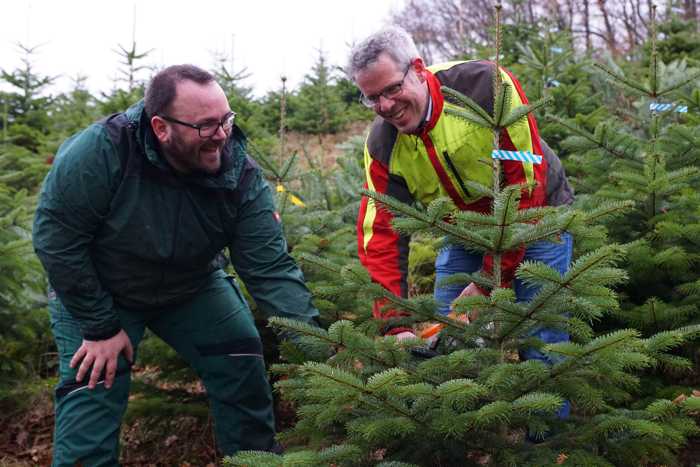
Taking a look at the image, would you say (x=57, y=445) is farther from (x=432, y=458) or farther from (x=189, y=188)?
(x=432, y=458)

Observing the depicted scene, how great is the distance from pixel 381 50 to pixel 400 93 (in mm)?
197

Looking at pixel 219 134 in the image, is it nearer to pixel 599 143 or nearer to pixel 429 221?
pixel 429 221

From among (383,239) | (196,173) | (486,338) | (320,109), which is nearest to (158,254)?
(196,173)

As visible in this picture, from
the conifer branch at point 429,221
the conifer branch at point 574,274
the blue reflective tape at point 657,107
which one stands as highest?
the blue reflective tape at point 657,107

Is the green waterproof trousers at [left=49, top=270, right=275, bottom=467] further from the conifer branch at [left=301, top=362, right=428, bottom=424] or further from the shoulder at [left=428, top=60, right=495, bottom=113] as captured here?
the shoulder at [left=428, top=60, right=495, bottom=113]

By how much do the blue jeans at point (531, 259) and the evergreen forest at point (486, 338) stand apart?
15 centimetres

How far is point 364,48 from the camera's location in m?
3.03

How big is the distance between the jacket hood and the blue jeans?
1.04 m

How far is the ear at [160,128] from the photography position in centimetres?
314

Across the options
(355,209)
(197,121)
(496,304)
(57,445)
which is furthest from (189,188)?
(355,209)

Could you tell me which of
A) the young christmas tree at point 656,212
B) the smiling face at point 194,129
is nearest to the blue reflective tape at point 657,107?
the young christmas tree at point 656,212

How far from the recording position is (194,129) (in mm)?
3096

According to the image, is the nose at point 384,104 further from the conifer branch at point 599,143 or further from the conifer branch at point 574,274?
the conifer branch at point 599,143

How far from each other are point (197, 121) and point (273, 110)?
13.5 m
